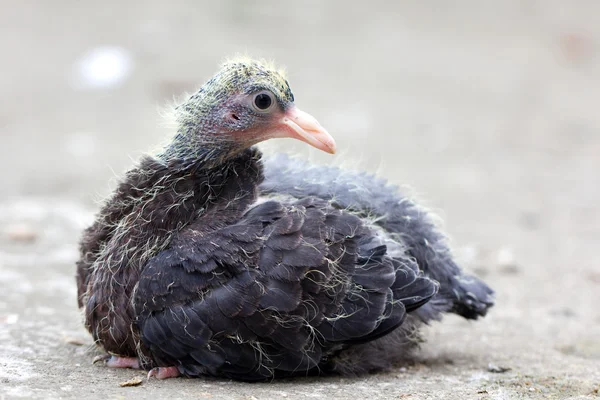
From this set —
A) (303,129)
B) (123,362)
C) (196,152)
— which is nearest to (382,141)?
(303,129)

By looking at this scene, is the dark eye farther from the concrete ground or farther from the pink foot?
the pink foot

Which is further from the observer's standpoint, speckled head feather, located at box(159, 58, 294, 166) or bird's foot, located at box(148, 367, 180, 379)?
speckled head feather, located at box(159, 58, 294, 166)

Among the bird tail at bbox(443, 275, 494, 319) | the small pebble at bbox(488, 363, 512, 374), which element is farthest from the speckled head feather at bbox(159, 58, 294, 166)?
the small pebble at bbox(488, 363, 512, 374)

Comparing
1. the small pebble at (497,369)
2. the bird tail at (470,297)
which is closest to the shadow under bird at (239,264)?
the bird tail at (470,297)

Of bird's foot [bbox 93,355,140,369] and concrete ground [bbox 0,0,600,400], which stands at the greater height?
concrete ground [bbox 0,0,600,400]

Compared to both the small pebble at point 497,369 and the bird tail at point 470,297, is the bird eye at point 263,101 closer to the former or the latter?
the bird tail at point 470,297

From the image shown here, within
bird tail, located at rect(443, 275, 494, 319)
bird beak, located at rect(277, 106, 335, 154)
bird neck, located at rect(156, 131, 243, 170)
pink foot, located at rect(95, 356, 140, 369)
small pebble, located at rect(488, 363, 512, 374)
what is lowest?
small pebble, located at rect(488, 363, 512, 374)

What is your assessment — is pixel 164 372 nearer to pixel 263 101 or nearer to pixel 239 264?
pixel 239 264
